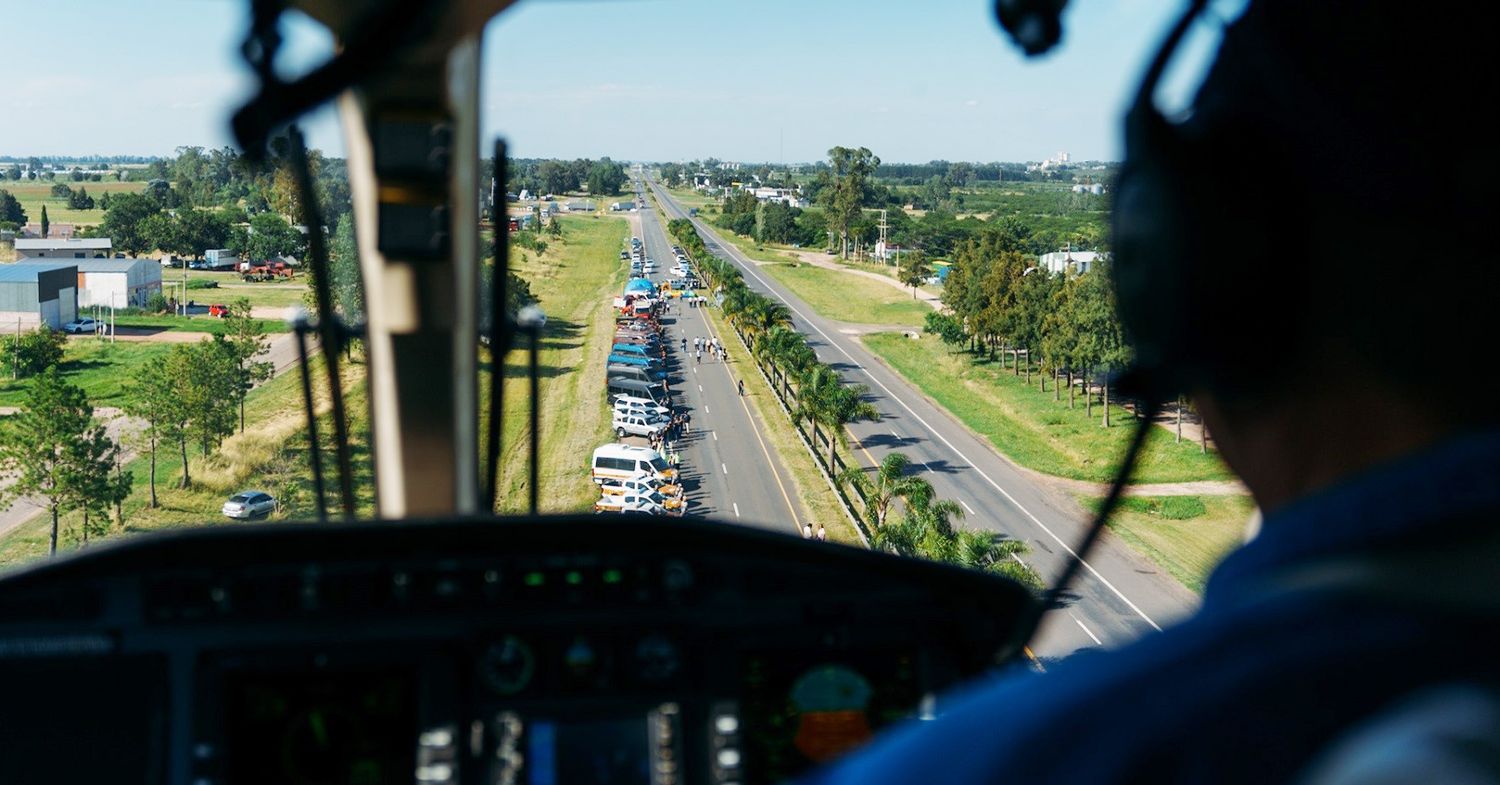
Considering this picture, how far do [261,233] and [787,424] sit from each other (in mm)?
4742

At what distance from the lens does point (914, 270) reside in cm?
710

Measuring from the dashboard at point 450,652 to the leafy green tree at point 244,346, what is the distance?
118 cm

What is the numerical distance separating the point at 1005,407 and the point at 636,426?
6.22 ft

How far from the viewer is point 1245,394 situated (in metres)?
0.47

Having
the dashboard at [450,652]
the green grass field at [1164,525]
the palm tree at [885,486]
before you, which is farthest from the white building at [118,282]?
the palm tree at [885,486]

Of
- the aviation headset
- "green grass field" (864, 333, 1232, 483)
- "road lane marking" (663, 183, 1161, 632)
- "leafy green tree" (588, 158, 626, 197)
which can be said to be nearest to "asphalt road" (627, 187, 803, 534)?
"road lane marking" (663, 183, 1161, 632)

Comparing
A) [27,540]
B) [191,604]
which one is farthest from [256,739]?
[27,540]

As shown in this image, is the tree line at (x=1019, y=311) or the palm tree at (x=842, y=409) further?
the palm tree at (x=842, y=409)

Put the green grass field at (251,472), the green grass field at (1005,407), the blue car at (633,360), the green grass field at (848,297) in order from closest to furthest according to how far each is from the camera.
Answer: the green grass field at (251,472) → the green grass field at (1005,407) → the blue car at (633,360) → the green grass field at (848,297)

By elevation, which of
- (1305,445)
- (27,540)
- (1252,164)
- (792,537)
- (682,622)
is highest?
(1252,164)

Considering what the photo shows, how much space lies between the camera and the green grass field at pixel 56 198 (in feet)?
8.84

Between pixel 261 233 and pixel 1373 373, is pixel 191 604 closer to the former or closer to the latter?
pixel 261 233

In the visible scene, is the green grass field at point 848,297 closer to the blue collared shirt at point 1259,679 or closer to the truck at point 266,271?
the truck at point 266,271

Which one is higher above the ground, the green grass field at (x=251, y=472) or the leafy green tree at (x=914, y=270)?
the leafy green tree at (x=914, y=270)
